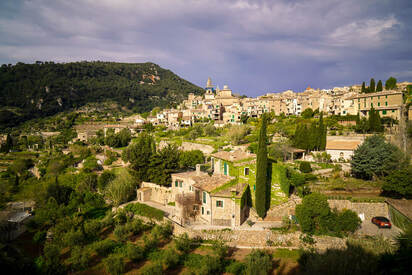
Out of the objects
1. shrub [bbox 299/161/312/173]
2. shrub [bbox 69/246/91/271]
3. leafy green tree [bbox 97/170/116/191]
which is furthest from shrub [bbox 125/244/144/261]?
shrub [bbox 299/161/312/173]

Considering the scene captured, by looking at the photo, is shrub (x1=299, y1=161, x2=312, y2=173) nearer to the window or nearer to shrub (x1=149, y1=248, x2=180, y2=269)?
the window

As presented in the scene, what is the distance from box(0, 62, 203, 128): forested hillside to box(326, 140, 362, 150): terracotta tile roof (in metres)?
90.8

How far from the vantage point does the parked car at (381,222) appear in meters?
18.6

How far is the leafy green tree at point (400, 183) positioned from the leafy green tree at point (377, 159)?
307 centimetres

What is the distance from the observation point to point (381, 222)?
742 inches

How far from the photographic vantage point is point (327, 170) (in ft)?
95.4

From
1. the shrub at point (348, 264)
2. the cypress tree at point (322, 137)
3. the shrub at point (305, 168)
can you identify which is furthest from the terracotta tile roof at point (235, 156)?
the cypress tree at point (322, 137)

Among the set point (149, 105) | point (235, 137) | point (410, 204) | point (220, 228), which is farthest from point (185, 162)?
point (149, 105)

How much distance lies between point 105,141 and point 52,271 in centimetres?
4919

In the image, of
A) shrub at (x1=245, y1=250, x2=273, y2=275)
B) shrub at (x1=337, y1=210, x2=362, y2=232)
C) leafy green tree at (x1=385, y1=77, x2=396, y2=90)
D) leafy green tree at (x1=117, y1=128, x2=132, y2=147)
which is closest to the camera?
shrub at (x1=245, y1=250, x2=273, y2=275)

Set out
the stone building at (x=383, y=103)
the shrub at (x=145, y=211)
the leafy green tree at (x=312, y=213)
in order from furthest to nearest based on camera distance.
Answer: the stone building at (x=383, y=103), the shrub at (x=145, y=211), the leafy green tree at (x=312, y=213)

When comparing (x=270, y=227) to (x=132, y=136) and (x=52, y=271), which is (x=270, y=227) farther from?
(x=132, y=136)

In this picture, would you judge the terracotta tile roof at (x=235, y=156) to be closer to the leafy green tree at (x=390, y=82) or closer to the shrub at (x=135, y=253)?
the shrub at (x=135, y=253)

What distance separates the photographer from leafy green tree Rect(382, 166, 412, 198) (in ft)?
65.5
